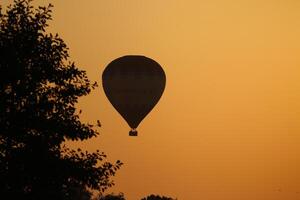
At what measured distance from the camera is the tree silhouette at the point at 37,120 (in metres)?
46.1

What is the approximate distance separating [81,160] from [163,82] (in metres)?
46.4

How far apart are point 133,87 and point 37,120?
153 ft

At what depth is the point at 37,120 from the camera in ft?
153

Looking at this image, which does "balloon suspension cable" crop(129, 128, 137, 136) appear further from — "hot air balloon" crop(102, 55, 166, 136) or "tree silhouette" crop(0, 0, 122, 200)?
"tree silhouette" crop(0, 0, 122, 200)

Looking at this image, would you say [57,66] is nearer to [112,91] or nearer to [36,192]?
[36,192]

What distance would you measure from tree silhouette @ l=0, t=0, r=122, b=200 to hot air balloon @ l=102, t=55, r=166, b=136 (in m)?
44.0

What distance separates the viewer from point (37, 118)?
153ft

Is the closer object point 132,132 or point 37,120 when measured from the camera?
point 37,120

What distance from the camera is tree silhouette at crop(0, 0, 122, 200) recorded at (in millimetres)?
46094

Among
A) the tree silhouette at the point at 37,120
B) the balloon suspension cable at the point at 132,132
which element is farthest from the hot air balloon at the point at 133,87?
the tree silhouette at the point at 37,120

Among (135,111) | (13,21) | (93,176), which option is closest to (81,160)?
(93,176)

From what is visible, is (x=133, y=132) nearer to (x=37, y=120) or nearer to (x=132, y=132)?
(x=132, y=132)

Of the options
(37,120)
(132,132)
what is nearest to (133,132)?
(132,132)

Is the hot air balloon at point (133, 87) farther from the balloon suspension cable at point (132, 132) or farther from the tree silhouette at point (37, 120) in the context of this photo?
the tree silhouette at point (37, 120)
